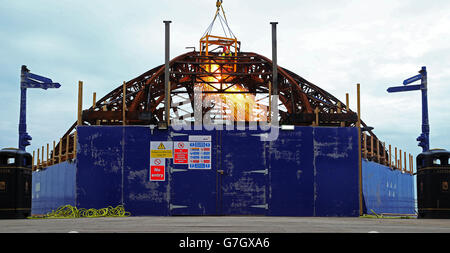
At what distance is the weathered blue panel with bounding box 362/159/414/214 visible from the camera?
91.3 feet

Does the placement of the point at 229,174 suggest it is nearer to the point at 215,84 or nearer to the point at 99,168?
the point at 99,168

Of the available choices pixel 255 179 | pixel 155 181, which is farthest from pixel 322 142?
pixel 155 181

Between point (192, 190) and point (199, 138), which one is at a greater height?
point (199, 138)

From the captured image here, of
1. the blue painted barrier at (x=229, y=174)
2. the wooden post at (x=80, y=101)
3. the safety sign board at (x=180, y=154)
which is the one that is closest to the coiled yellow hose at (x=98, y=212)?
the blue painted barrier at (x=229, y=174)

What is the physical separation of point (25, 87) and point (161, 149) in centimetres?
1148

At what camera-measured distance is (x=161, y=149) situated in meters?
19.3

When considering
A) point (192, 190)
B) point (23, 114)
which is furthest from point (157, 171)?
point (23, 114)

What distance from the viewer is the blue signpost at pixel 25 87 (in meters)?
25.3

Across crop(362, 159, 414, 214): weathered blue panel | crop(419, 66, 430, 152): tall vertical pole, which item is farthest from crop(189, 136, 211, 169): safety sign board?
crop(419, 66, 430, 152): tall vertical pole

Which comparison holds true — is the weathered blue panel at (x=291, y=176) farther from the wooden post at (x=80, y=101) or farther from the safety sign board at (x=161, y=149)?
the wooden post at (x=80, y=101)

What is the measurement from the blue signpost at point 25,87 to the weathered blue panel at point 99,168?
24.8ft

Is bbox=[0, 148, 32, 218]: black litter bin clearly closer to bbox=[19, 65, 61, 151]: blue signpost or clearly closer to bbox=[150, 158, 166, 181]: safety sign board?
bbox=[150, 158, 166, 181]: safety sign board

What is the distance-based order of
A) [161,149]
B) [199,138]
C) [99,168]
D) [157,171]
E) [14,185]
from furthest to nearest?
[199,138]
[161,149]
[157,171]
[99,168]
[14,185]
